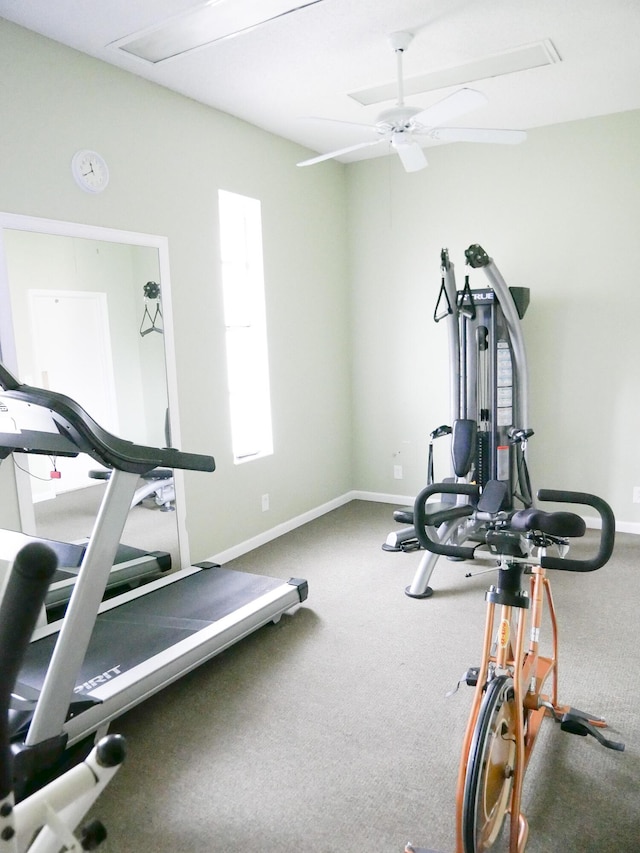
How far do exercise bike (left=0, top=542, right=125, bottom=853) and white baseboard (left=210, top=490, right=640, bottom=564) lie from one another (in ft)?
9.13

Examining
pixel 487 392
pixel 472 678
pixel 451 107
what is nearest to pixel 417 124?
pixel 451 107

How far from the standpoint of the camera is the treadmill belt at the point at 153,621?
2.27 meters

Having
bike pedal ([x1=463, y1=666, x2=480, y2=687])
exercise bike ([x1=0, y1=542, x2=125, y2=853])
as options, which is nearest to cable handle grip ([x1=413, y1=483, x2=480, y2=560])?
bike pedal ([x1=463, y1=666, x2=480, y2=687])

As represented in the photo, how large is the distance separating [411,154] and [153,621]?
2527mm

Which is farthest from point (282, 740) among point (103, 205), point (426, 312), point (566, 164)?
point (566, 164)

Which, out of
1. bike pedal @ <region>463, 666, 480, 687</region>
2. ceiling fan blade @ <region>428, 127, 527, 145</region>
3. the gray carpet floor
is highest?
ceiling fan blade @ <region>428, 127, 527, 145</region>

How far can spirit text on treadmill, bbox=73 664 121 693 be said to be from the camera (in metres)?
2.11

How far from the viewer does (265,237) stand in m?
4.11

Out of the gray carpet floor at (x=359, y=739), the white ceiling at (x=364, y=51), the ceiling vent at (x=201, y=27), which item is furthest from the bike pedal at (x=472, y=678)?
the ceiling vent at (x=201, y=27)

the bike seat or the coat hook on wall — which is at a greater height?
the coat hook on wall

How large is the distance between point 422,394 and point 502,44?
2.48 m

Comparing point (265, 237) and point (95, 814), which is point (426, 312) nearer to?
point (265, 237)

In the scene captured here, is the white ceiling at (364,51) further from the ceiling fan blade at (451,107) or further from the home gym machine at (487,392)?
the home gym machine at (487,392)

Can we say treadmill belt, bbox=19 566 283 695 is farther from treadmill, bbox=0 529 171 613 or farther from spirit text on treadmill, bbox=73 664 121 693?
treadmill, bbox=0 529 171 613
